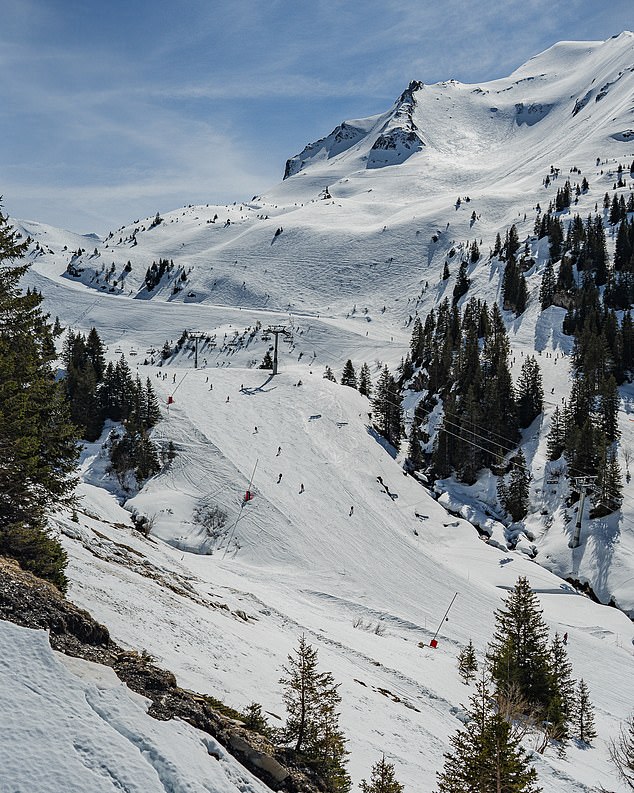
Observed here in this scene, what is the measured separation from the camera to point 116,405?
214 ft

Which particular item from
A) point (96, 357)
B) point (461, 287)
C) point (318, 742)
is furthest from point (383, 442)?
point (461, 287)

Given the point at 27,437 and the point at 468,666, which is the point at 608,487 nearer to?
the point at 468,666

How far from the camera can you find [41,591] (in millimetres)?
9969

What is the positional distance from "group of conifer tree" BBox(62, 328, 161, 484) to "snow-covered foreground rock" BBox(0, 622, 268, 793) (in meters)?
38.6

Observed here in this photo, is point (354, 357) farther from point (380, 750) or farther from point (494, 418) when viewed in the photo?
point (380, 750)

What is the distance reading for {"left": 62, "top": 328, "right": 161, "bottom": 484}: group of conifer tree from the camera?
158 ft

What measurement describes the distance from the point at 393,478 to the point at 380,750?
42805mm

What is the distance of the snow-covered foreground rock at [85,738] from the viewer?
6430 mm

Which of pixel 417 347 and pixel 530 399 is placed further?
pixel 417 347

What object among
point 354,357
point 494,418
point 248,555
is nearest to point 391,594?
point 248,555

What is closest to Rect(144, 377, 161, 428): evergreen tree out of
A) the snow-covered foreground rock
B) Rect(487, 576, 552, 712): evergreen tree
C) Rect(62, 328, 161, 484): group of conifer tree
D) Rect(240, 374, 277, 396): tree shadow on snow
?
Rect(62, 328, 161, 484): group of conifer tree

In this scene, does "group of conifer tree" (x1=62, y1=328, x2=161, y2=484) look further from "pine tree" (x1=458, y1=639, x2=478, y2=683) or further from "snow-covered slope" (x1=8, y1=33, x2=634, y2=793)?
"pine tree" (x1=458, y1=639, x2=478, y2=683)

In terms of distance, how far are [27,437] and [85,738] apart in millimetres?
9897

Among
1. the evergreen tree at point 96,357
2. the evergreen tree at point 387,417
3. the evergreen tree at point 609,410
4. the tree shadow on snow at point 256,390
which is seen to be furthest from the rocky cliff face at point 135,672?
the evergreen tree at point 96,357
